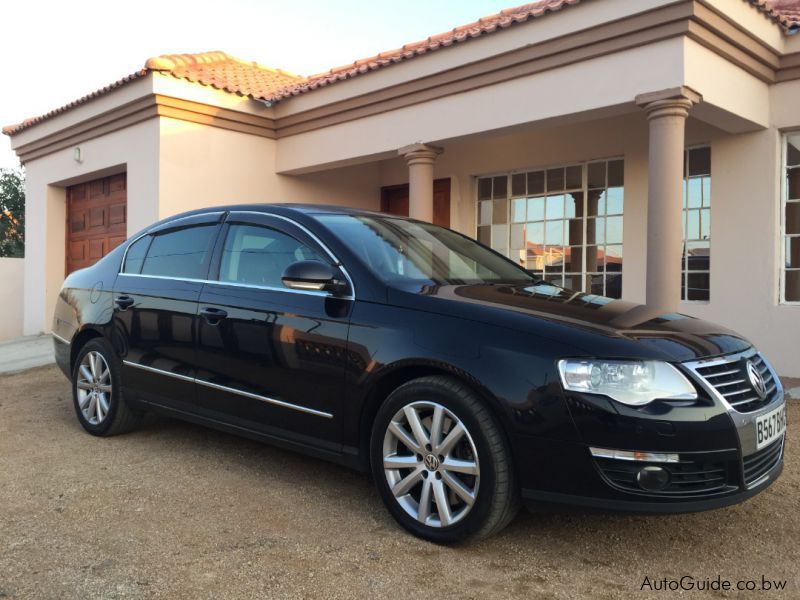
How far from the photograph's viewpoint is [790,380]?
745cm

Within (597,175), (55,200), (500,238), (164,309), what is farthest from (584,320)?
(55,200)

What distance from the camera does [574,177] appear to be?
9.69 m

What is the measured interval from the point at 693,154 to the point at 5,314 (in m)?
13.2

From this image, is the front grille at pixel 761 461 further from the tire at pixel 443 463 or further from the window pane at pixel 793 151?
the window pane at pixel 793 151

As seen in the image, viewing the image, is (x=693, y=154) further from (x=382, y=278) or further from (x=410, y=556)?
(x=410, y=556)

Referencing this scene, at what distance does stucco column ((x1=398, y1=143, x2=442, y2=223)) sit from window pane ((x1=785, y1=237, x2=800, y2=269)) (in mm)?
4091

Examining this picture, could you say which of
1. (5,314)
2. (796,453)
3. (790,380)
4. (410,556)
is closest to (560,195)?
(790,380)

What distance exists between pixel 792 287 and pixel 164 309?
670cm

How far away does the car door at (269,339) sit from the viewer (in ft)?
11.6

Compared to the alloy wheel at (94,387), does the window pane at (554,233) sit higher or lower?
higher

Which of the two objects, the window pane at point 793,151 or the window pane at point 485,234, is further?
the window pane at point 485,234

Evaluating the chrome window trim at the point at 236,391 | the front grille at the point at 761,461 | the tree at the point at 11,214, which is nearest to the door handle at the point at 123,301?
the chrome window trim at the point at 236,391

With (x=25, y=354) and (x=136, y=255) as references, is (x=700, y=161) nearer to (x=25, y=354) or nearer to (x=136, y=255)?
(x=136, y=255)

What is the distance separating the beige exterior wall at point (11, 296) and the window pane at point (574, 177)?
11138 mm
